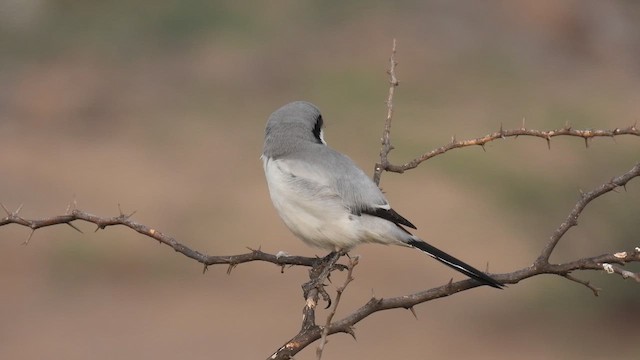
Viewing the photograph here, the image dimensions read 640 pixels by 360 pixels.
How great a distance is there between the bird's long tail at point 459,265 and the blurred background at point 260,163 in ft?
23.5

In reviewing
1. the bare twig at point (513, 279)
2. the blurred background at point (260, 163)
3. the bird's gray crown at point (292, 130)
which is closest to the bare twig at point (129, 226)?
the bare twig at point (513, 279)

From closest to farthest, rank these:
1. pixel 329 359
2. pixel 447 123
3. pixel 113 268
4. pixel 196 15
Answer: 1. pixel 329 359
2. pixel 113 268
3. pixel 447 123
4. pixel 196 15

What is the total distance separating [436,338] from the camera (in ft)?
37.8

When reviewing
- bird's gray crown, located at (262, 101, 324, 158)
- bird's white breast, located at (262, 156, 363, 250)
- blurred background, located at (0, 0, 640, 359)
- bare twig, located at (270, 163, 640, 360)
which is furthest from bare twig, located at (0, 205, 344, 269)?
blurred background, located at (0, 0, 640, 359)

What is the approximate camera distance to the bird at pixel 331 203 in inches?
126

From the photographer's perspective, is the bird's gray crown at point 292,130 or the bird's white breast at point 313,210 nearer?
the bird's white breast at point 313,210

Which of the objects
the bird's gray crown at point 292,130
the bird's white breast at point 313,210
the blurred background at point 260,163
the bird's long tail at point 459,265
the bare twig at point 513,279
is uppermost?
the blurred background at point 260,163

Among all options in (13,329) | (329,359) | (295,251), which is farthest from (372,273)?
(13,329)

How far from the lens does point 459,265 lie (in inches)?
114

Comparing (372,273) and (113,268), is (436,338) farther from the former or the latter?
(113,268)

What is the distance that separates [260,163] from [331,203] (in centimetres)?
1060

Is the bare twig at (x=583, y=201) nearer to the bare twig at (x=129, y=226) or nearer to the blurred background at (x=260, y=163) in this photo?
the bare twig at (x=129, y=226)

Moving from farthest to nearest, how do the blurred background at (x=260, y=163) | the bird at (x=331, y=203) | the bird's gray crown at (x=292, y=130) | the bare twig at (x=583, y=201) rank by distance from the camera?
1. the blurred background at (x=260, y=163)
2. the bird's gray crown at (x=292, y=130)
3. the bird at (x=331, y=203)
4. the bare twig at (x=583, y=201)

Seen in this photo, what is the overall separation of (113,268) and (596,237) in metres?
5.23
